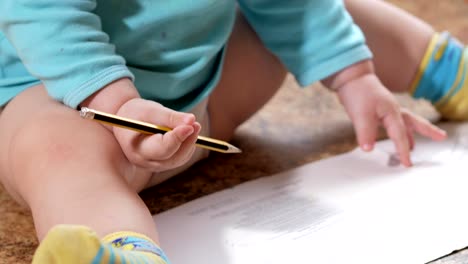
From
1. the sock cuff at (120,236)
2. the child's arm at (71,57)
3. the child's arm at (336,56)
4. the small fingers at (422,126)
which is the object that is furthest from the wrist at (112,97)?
the small fingers at (422,126)

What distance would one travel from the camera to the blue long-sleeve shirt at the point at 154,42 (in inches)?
25.7

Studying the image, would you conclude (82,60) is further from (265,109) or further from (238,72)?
(265,109)

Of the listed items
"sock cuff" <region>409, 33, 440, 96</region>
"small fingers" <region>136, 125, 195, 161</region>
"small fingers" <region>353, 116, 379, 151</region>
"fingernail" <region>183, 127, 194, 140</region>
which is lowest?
"small fingers" <region>353, 116, 379, 151</region>

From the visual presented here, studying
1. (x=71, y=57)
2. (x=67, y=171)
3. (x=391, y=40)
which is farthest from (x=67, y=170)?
(x=391, y=40)

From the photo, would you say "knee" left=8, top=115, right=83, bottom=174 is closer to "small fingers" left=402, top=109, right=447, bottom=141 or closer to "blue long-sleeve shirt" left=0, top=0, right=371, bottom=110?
"blue long-sleeve shirt" left=0, top=0, right=371, bottom=110

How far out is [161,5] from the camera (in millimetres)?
743

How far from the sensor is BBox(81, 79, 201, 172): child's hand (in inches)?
23.0

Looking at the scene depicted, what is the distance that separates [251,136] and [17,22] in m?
0.39

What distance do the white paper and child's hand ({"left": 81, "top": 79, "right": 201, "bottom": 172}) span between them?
0.31ft

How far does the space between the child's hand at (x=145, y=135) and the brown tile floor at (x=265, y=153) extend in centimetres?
15

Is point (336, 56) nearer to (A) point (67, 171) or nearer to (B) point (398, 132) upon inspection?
(B) point (398, 132)

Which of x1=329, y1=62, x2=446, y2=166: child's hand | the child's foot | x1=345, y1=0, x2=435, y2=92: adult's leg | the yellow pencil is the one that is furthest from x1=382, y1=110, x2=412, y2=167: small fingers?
the child's foot

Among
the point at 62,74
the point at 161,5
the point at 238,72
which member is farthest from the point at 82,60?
the point at 238,72

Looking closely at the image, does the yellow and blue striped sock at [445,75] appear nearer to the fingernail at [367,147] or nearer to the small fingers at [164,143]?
the fingernail at [367,147]
